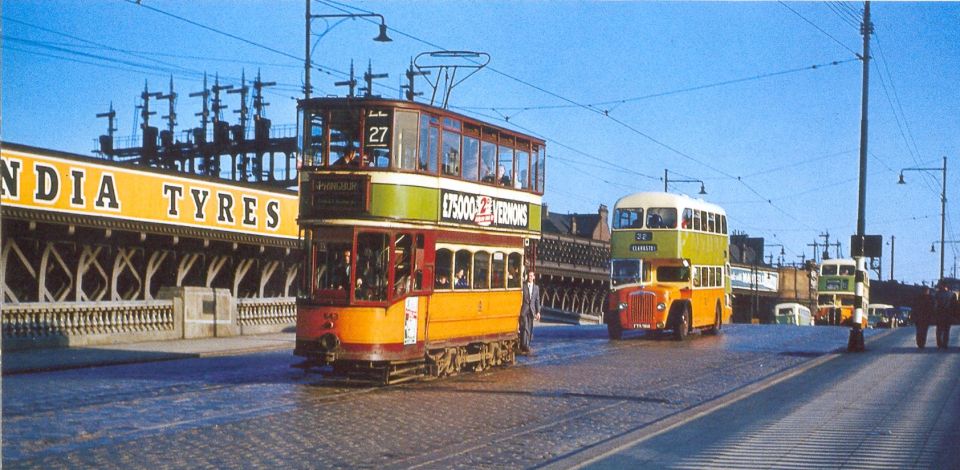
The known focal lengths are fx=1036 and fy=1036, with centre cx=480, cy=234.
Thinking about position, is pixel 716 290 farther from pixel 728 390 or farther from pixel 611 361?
pixel 728 390

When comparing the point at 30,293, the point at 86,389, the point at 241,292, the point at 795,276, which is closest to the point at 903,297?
the point at 795,276

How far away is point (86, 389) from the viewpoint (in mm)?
15453

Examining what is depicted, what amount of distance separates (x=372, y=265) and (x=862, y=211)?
15.6 m

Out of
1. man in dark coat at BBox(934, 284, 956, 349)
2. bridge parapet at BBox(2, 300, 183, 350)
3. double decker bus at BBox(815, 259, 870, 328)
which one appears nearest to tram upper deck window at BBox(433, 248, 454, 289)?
bridge parapet at BBox(2, 300, 183, 350)

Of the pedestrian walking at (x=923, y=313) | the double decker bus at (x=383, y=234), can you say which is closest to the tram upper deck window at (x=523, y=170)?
the double decker bus at (x=383, y=234)

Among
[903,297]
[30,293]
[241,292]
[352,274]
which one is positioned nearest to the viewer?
[352,274]

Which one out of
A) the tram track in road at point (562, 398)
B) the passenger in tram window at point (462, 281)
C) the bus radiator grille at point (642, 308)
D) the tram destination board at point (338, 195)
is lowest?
the tram track in road at point (562, 398)

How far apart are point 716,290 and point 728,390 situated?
18.8 m

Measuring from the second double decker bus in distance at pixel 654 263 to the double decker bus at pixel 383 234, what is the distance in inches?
532

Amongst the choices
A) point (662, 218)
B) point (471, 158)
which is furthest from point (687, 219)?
point (471, 158)

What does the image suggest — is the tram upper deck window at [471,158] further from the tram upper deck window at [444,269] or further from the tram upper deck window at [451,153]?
the tram upper deck window at [444,269]

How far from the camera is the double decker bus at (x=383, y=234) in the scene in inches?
647

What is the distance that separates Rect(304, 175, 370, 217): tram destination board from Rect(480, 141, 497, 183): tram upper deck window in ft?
10.3

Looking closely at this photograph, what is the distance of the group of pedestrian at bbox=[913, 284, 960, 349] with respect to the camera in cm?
2714
